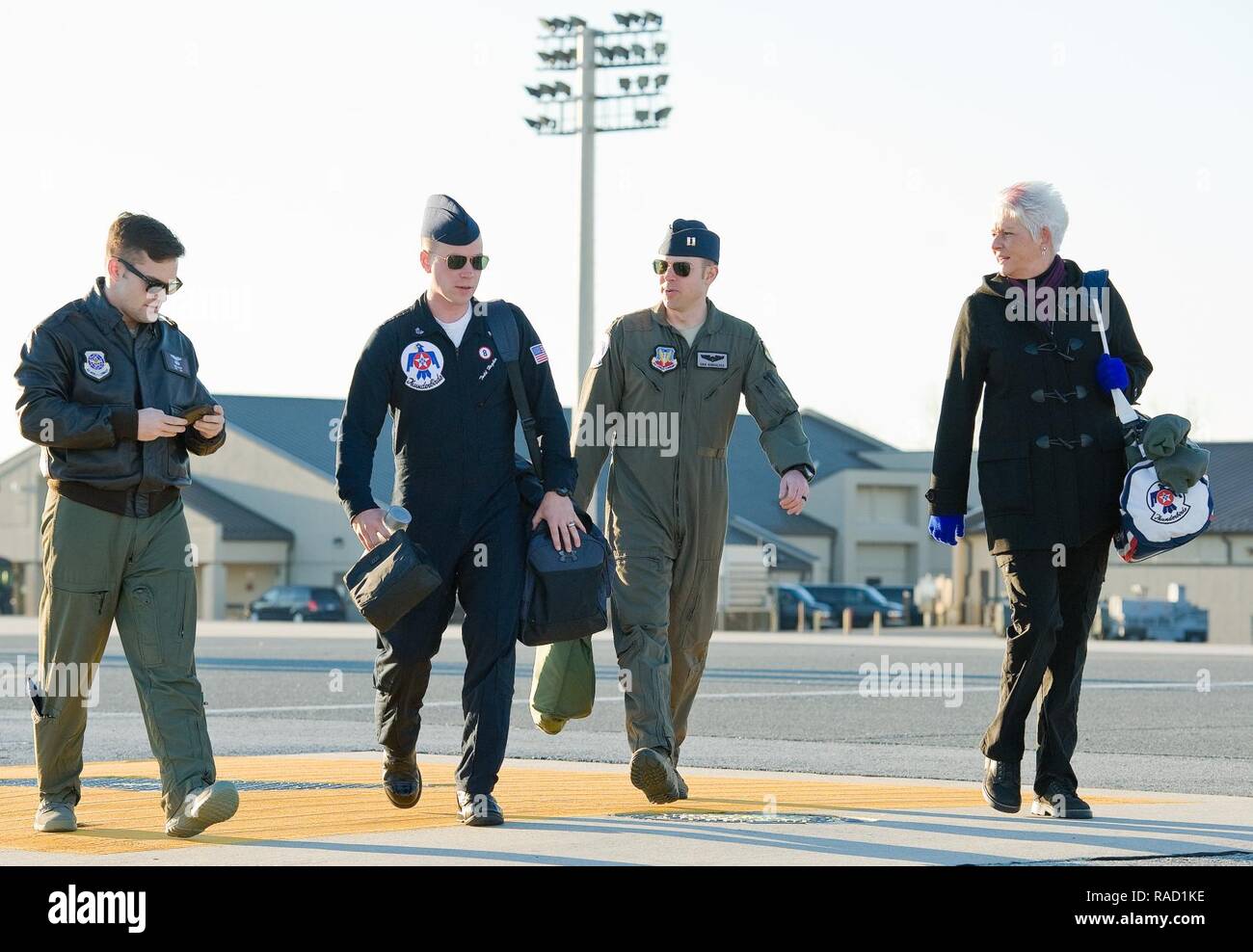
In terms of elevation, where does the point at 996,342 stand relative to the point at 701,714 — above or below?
above

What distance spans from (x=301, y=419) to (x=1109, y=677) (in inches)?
2089

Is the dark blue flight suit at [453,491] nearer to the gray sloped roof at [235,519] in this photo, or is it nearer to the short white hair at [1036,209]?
the short white hair at [1036,209]

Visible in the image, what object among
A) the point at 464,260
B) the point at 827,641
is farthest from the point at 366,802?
the point at 827,641

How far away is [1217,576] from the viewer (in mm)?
59562

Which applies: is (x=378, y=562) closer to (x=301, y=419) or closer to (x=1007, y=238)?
(x=1007, y=238)

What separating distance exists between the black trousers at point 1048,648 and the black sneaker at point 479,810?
185 centimetres

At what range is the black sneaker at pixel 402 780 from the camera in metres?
7.28

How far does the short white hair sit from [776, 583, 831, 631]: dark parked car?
44.3 m

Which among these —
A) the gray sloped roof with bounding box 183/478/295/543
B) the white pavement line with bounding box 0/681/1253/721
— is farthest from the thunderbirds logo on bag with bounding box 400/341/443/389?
the gray sloped roof with bounding box 183/478/295/543

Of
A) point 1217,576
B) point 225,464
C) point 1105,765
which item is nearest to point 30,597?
point 225,464

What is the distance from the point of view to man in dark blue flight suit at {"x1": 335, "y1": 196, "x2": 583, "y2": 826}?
7051mm

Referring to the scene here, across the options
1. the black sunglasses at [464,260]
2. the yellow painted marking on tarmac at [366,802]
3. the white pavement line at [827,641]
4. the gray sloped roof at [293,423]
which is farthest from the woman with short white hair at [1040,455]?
the gray sloped roof at [293,423]

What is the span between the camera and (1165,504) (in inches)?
281
